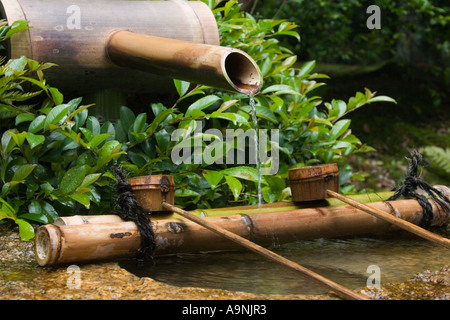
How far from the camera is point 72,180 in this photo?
2.72m

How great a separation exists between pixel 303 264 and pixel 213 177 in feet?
2.23

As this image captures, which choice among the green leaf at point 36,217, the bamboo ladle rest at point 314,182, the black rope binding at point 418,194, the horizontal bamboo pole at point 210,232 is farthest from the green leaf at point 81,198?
the black rope binding at point 418,194

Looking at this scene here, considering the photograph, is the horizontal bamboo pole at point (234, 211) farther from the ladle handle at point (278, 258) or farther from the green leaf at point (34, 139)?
the green leaf at point (34, 139)

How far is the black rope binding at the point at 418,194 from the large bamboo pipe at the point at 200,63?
1025 millimetres

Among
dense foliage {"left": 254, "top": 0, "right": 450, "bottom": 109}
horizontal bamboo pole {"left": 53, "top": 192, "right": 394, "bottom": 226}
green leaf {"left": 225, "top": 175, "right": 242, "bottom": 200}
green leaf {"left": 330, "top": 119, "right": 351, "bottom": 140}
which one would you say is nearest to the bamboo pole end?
horizontal bamboo pole {"left": 53, "top": 192, "right": 394, "bottom": 226}

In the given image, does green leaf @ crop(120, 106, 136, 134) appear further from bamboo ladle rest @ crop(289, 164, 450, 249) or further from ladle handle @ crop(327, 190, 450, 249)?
ladle handle @ crop(327, 190, 450, 249)

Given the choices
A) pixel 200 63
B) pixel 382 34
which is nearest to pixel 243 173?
pixel 200 63

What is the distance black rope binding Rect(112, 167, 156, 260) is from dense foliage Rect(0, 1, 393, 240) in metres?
0.19

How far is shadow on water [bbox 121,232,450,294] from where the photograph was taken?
2.26m

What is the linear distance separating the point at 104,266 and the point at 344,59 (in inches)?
200

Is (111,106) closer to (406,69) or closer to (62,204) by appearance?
(62,204)

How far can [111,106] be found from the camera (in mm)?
3340

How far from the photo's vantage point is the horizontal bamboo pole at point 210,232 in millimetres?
2240

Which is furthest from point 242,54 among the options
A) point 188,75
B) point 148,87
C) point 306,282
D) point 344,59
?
point 344,59
